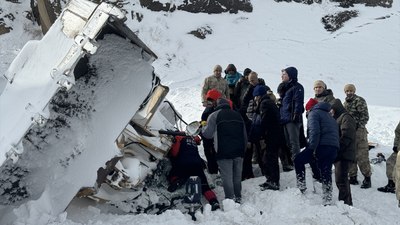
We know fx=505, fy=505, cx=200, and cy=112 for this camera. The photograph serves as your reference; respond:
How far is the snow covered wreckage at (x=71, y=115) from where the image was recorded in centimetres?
466

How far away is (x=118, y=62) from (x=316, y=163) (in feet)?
9.64

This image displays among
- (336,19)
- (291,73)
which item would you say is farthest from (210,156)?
(336,19)

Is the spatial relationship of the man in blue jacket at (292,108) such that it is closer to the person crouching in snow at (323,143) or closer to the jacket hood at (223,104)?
the person crouching in snow at (323,143)

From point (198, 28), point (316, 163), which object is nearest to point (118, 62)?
point (316, 163)

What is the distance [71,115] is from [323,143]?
9.92 feet

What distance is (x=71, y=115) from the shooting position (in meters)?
5.23

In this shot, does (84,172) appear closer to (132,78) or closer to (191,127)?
(132,78)

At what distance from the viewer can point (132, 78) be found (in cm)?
536

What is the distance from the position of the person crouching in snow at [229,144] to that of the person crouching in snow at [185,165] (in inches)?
9.5

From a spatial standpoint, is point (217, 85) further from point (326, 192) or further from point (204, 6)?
point (204, 6)

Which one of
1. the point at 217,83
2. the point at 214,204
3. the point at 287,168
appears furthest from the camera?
the point at 217,83

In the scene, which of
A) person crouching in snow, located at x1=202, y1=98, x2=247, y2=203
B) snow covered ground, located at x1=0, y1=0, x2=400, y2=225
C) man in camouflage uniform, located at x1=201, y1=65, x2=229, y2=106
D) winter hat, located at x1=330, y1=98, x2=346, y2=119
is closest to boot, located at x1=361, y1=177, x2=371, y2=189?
winter hat, located at x1=330, y1=98, x2=346, y2=119

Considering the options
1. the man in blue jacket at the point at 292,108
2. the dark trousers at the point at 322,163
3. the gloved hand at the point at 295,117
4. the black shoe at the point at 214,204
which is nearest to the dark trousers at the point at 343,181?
the dark trousers at the point at 322,163

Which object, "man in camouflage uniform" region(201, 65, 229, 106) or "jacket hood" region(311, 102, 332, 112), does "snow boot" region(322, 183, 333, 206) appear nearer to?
"jacket hood" region(311, 102, 332, 112)
